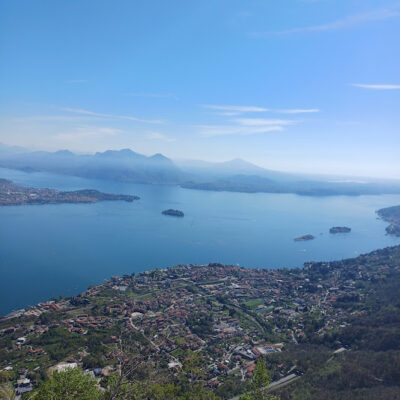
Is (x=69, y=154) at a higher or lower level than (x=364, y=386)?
higher

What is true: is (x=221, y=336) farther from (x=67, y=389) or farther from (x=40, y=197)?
(x=40, y=197)

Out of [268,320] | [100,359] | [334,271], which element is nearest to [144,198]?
[334,271]

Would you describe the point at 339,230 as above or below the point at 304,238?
above

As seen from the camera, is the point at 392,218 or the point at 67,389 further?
the point at 392,218

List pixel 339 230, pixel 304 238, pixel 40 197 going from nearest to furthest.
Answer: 1. pixel 304 238
2. pixel 339 230
3. pixel 40 197

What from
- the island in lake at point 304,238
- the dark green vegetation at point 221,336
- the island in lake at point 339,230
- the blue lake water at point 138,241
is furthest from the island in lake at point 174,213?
the dark green vegetation at point 221,336

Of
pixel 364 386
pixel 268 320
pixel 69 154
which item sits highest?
pixel 69 154

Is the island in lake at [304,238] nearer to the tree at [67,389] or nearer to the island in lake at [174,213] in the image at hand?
the island in lake at [174,213]

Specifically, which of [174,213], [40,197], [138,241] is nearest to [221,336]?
[138,241]

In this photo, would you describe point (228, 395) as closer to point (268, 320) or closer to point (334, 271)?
point (268, 320)
